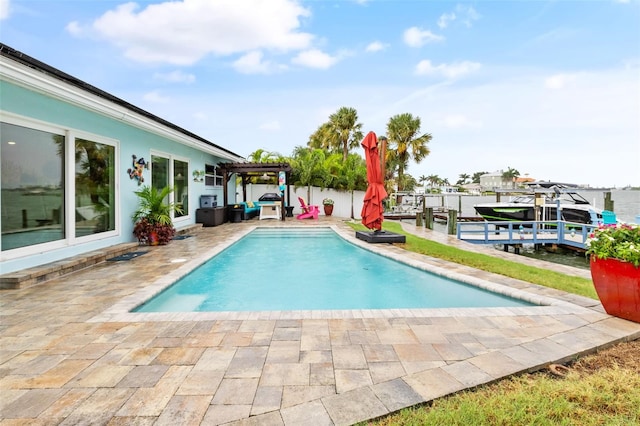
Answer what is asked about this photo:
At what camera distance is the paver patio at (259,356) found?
2117 millimetres

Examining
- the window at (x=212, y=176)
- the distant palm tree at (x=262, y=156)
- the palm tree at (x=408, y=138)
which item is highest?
the palm tree at (x=408, y=138)

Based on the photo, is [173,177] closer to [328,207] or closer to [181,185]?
[181,185]

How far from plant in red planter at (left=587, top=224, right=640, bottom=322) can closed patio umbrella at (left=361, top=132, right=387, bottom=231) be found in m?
5.65

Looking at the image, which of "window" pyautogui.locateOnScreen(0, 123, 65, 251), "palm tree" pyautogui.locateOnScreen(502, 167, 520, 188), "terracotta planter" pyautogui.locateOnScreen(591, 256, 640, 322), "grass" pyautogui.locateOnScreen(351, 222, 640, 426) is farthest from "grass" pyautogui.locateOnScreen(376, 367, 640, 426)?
"palm tree" pyautogui.locateOnScreen(502, 167, 520, 188)

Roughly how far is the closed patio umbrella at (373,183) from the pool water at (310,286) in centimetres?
112

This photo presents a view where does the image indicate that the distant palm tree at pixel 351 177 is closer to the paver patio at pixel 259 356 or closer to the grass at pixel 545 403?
the paver patio at pixel 259 356

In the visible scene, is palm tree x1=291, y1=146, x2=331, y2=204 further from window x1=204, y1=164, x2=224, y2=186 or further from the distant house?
the distant house

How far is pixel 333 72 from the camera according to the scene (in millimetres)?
17719

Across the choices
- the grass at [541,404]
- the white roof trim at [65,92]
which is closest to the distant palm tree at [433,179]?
the white roof trim at [65,92]

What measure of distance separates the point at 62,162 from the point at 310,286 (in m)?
5.39

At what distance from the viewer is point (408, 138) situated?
27781 mm

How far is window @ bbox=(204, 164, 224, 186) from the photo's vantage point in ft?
46.7

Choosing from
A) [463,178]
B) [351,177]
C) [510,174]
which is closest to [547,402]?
[351,177]

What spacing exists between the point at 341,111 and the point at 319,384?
27.4 m
